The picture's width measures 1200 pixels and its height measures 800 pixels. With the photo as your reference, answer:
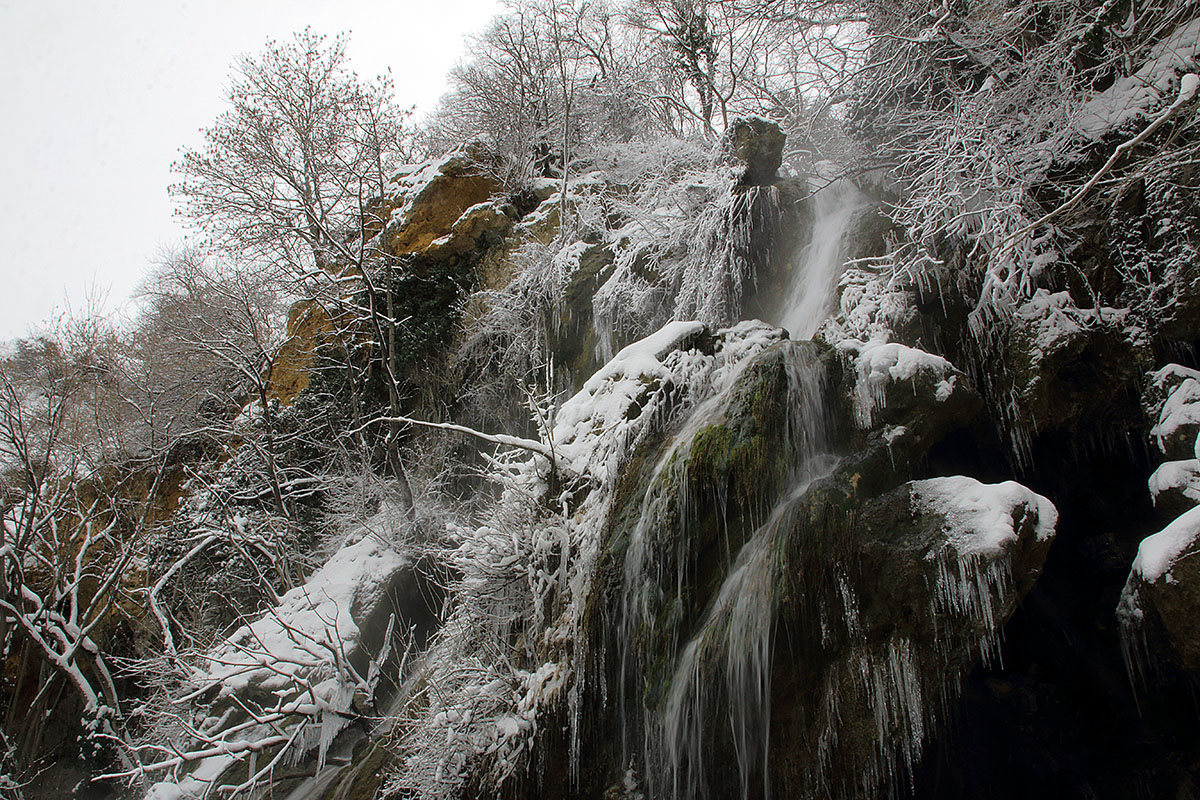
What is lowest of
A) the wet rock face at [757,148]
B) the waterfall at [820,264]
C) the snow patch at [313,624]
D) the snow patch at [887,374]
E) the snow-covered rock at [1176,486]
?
the snow patch at [313,624]

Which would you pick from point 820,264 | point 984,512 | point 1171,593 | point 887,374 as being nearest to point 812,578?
point 984,512

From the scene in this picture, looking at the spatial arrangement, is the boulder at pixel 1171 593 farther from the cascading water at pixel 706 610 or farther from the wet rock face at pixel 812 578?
the cascading water at pixel 706 610

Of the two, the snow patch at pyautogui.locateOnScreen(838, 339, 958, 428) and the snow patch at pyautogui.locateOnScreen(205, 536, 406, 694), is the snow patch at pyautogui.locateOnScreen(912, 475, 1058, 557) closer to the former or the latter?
the snow patch at pyautogui.locateOnScreen(838, 339, 958, 428)

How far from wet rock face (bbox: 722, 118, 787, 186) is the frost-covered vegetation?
36mm

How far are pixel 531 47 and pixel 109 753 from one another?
15.2 meters

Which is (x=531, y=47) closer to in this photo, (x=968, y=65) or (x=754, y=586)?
(x=968, y=65)

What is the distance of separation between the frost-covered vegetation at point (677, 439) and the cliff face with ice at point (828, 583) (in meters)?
0.03

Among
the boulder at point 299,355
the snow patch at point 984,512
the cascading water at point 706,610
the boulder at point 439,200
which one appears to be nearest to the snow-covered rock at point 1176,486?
the snow patch at point 984,512

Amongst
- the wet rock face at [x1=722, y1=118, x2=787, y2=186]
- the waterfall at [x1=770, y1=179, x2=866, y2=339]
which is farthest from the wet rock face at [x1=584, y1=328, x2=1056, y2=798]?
the wet rock face at [x1=722, y1=118, x2=787, y2=186]

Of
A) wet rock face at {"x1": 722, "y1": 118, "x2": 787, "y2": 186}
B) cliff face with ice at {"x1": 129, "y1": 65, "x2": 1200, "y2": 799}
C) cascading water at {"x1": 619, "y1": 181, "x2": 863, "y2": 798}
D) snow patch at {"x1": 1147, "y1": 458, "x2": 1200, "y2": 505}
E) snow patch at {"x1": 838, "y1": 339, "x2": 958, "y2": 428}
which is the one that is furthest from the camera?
wet rock face at {"x1": 722, "y1": 118, "x2": 787, "y2": 186}

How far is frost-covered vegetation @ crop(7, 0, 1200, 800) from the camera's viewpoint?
13.5ft

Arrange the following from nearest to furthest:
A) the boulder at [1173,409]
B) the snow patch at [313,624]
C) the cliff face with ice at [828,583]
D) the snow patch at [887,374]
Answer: the cliff face with ice at [828,583] < the boulder at [1173,409] < the snow patch at [887,374] < the snow patch at [313,624]

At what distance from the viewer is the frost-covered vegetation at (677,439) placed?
4102 millimetres

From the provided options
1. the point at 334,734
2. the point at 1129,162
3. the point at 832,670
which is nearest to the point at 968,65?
the point at 1129,162
